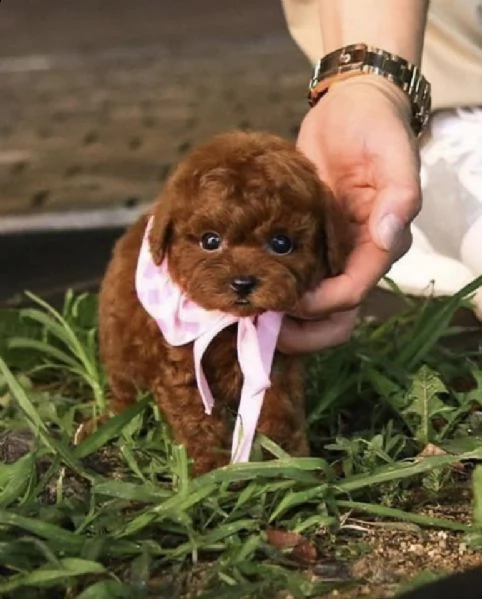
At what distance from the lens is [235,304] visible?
1047 mm

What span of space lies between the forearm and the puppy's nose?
0.54 meters

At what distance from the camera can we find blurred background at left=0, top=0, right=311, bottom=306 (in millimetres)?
2045

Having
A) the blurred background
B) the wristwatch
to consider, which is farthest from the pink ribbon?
the blurred background

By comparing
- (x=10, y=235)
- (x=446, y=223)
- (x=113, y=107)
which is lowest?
(x=113, y=107)

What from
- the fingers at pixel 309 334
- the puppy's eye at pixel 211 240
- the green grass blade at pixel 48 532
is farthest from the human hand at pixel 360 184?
the green grass blade at pixel 48 532

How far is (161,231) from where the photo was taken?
1089mm

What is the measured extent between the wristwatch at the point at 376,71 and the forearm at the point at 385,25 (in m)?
0.03

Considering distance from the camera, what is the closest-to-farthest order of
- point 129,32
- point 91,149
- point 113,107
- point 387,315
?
point 387,315 < point 91,149 < point 113,107 < point 129,32

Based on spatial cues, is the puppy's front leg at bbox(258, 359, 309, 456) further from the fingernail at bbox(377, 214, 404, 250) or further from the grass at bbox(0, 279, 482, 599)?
the fingernail at bbox(377, 214, 404, 250)

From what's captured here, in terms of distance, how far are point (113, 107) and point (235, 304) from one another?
2304 mm

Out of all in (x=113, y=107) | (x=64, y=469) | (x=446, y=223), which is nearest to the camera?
(x=64, y=469)

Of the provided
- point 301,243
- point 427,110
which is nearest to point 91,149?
point 427,110

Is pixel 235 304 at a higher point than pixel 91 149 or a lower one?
higher

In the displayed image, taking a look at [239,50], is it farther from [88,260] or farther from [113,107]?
[88,260]
